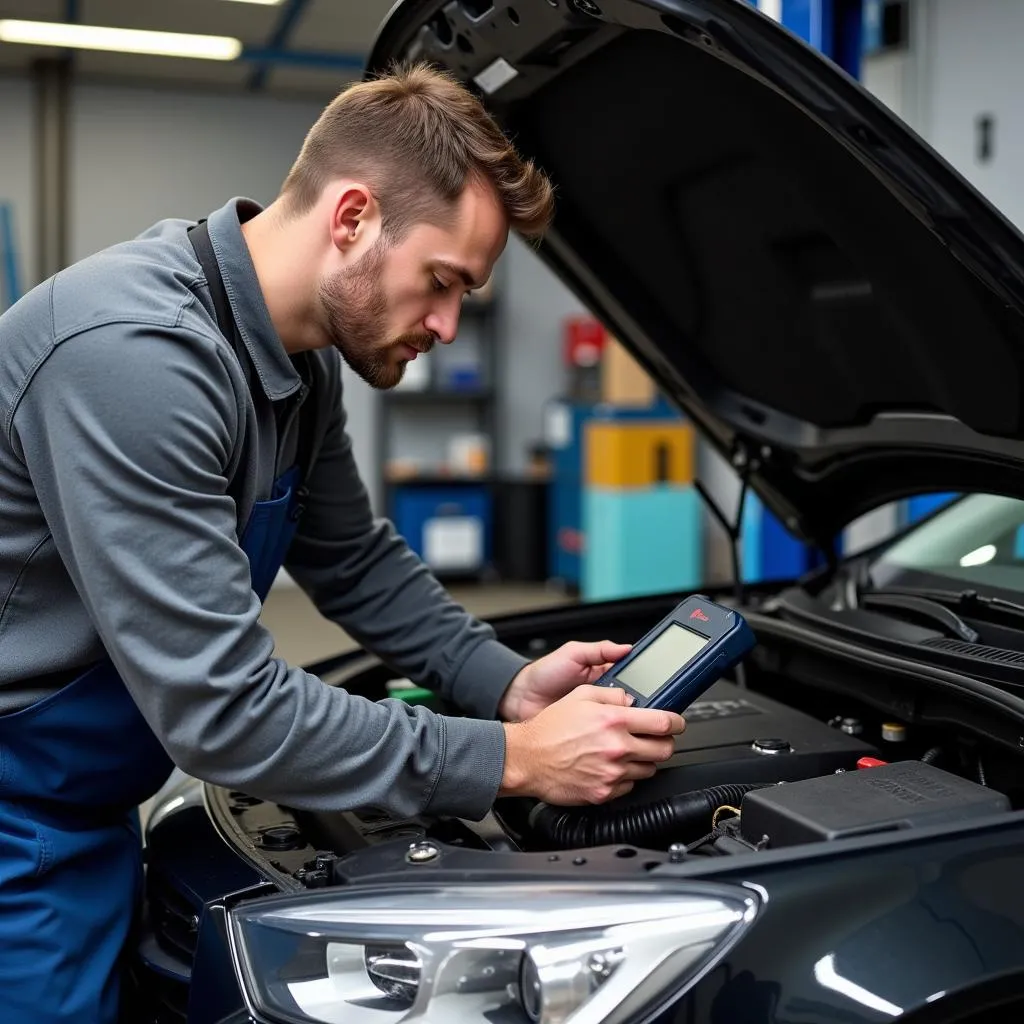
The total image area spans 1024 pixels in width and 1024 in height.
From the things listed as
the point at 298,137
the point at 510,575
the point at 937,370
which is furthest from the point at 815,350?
the point at 298,137

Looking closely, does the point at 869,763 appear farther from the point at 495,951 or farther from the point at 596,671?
the point at 495,951

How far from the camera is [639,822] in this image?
1.16m

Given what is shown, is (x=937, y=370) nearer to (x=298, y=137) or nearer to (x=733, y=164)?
(x=733, y=164)

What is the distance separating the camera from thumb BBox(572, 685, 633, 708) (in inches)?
47.1

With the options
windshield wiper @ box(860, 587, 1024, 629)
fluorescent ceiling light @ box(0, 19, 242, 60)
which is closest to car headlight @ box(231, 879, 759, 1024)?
windshield wiper @ box(860, 587, 1024, 629)

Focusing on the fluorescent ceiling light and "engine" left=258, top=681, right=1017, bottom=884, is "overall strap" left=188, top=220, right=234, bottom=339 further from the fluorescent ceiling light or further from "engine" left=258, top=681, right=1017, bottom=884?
the fluorescent ceiling light

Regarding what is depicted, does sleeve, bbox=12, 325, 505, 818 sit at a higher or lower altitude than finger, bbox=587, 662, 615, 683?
higher

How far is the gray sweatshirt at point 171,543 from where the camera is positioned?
104 cm

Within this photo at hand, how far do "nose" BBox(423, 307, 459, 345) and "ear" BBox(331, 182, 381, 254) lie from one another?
107mm

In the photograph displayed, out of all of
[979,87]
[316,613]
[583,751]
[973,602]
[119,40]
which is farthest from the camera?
[119,40]

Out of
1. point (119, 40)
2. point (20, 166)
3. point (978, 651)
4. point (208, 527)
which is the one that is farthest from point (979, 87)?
point (20, 166)

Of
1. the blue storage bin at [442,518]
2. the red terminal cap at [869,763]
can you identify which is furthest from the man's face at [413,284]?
the blue storage bin at [442,518]

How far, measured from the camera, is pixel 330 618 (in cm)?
164

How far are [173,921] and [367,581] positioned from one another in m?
0.54
